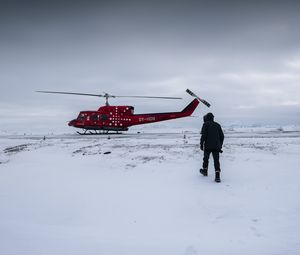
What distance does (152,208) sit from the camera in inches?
284

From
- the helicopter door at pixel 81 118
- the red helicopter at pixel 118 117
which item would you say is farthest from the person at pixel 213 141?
the helicopter door at pixel 81 118

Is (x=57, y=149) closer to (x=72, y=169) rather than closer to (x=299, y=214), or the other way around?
(x=72, y=169)

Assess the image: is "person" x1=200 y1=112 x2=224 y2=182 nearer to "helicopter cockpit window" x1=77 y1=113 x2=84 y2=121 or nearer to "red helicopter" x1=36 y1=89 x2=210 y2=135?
"red helicopter" x1=36 y1=89 x2=210 y2=135

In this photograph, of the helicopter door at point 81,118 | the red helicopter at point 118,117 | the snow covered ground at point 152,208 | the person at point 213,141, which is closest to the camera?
the snow covered ground at point 152,208

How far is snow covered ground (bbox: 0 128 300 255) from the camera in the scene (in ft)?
18.2

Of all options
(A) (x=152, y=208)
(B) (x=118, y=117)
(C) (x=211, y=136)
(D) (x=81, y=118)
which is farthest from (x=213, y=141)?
(D) (x=81, y=118)

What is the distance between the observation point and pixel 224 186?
857 centimetres

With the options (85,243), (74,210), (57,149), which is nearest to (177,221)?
(85,243)

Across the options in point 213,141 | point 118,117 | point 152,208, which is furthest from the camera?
point 118,117

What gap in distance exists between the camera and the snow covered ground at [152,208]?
218 inches

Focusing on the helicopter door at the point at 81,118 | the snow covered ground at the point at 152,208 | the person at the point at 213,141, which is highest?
the helicopter door at the point at 81,118

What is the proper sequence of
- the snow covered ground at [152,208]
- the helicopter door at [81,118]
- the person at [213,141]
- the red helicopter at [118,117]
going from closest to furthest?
the snow covered ground at [152,208] < the person at [213,141] < the red helicopter at [118,117] < the helicopter door at [81,118]

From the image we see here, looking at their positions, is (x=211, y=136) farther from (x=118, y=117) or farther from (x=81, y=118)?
(x=81, y=118)

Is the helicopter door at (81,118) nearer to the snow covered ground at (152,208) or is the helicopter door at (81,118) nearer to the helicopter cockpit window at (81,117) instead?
the helicopter cockpit window at (81,117)
